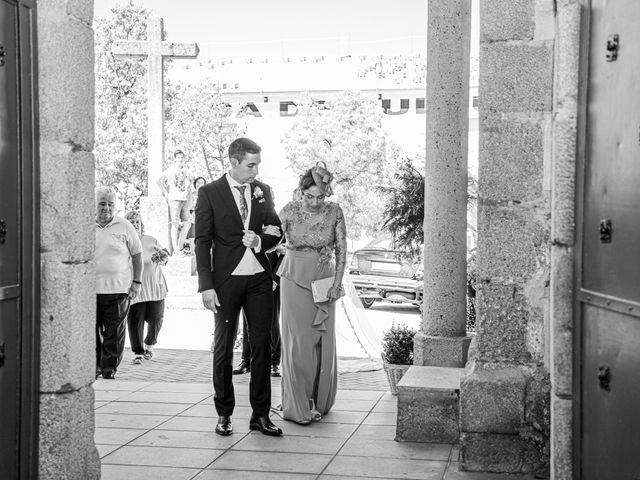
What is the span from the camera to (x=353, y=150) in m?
37.2

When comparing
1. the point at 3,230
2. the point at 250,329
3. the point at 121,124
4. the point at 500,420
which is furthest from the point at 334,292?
the point at 121,124

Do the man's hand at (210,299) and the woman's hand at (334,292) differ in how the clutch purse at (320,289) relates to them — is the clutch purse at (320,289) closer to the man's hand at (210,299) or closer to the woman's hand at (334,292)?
the woman's hand at (334,292)

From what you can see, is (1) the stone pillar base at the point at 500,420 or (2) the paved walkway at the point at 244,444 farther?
(2) the paved walkway at the point at 244,444

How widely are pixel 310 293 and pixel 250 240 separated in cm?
97

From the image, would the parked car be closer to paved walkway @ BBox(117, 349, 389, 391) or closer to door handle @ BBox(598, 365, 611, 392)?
paved walkway @ BBox(117, 349, 389, 391)

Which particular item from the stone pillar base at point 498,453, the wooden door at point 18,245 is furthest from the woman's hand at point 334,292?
the wooden door at point 18,245

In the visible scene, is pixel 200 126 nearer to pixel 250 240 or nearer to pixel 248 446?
pixel 250 240

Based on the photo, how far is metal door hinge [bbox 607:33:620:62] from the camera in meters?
3.59

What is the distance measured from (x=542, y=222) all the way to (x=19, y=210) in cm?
292

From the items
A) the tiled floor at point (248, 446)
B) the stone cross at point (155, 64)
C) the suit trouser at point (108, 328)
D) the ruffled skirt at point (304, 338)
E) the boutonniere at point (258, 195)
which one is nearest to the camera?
the tiled floor at point (248, 446)

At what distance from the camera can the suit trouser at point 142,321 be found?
1088cm

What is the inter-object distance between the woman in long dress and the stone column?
802mm

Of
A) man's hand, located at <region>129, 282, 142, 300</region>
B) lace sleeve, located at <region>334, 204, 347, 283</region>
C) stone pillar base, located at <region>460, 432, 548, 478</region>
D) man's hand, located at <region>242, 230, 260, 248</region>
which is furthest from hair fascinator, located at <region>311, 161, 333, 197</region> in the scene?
man's hand, located at <region>129, 282, 142, 300</region>

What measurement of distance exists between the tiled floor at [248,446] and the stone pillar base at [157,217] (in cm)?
1216
